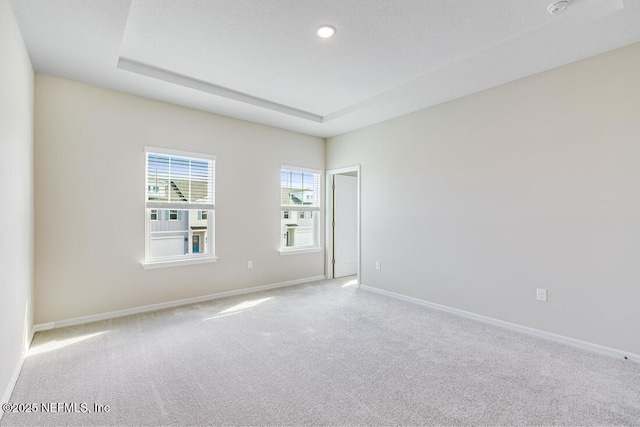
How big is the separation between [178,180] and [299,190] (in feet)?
6.80

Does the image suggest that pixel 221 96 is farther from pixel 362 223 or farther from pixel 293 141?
pixel 362 223

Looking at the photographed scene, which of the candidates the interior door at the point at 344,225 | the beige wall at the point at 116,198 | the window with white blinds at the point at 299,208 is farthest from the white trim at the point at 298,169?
the beige wall at the point at 116,198

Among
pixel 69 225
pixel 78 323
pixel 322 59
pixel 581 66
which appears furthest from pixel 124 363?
pixel 581 66

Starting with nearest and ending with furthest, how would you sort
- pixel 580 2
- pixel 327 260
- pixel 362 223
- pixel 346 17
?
pixel 580 2 < pixel 346 17 < pixel 362 223 < pixel 327 260

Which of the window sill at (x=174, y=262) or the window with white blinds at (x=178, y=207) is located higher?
the window with white blinds at (x=178, y=207)

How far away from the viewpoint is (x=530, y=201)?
10.8ft

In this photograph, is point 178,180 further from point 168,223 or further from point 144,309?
point 144,309

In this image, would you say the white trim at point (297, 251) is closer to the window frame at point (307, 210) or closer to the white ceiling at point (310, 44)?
the window frame at point (307, 210)

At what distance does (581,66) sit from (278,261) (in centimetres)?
446

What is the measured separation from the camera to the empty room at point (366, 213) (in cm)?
218

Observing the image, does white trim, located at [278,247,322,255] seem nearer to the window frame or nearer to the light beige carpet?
the window frame

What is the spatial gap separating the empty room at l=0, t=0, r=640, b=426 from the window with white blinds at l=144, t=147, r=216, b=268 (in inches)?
1.1

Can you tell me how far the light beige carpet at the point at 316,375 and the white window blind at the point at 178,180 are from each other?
4.89 feet

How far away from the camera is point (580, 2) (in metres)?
2.27
